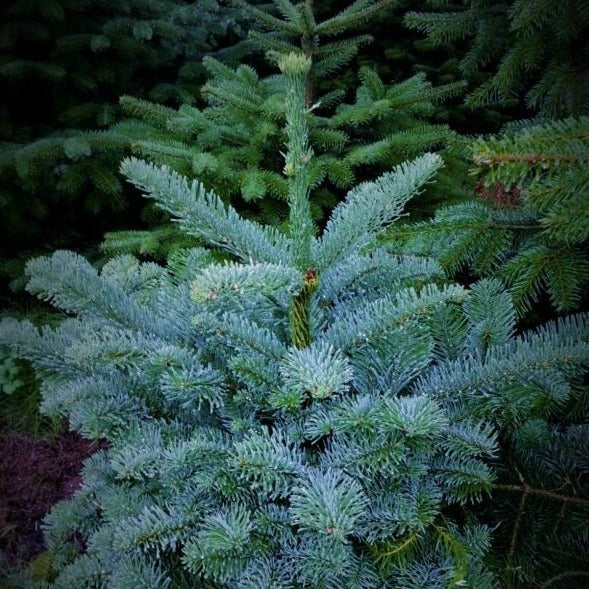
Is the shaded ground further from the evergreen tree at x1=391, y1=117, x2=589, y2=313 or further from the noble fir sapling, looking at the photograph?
the evergreen tree at x1=391, y1=117, x2=589, y2=313

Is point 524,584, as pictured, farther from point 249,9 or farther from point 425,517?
point 249,9

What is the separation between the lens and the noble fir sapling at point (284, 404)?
826mm

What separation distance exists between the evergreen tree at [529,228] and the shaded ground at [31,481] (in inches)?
64.9

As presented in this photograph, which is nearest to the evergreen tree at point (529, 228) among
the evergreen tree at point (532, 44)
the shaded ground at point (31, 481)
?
the evergreen tree at point (532, 44)

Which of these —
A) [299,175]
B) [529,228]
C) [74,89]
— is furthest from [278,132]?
[74,89]

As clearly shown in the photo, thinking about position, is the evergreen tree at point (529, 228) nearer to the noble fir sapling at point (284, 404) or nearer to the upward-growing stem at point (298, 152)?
the noble fir sapling at point (284, 404)

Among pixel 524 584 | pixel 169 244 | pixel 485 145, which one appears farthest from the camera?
pixel 169 244

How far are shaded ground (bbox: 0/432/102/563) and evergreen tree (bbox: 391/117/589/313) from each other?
1.65 meters

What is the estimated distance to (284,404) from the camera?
0.85m

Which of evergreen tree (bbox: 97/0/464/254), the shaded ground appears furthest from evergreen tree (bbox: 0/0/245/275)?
the shaded ground

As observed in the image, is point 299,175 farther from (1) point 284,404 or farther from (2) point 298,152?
(1) point 284,404

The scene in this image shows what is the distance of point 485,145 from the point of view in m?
0.81

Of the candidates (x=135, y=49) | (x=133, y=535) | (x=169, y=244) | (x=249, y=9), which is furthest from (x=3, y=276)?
(x=133, y=535)

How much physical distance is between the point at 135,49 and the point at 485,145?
2.67m
